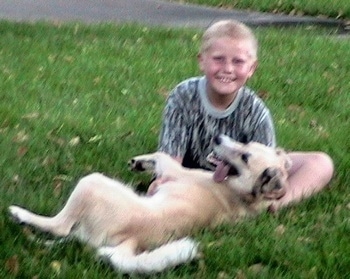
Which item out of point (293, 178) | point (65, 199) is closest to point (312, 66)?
point (293, 178)

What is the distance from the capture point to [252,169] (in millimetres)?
4379

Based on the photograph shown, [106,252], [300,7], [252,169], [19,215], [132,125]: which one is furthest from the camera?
[300,7]

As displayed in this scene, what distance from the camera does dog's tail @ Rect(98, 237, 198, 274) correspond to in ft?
12.1

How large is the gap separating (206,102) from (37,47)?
13.6ft

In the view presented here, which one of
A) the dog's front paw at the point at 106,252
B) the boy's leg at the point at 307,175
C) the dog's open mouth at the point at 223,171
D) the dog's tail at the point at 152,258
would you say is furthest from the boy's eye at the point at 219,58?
the dog's front paw at the point at 106,252

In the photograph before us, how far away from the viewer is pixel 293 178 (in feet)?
16.3

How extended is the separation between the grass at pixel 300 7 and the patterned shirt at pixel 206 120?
815 cm

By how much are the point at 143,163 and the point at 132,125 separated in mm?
1249

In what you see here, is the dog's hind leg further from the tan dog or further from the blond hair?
the blond hair

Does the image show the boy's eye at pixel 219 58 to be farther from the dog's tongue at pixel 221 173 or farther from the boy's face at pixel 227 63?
the dog's tongue at pixel 221 173

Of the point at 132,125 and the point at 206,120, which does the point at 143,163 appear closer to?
the point at 206,120

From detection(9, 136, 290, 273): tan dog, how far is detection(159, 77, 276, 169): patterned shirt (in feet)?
0.77

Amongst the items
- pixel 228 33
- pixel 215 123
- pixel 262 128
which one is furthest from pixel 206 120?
pixel 228 33

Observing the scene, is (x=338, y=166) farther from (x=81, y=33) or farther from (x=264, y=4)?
(x=264, y=4)
